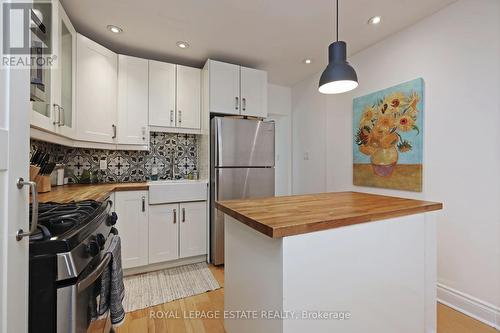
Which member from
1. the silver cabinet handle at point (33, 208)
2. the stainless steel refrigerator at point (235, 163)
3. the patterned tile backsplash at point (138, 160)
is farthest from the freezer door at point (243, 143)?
the silver cabinet handle at point (33, 208)

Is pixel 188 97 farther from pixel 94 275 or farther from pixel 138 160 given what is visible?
pixel 94 275

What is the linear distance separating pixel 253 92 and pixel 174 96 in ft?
3.23

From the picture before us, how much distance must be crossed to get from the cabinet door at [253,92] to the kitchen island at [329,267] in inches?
67.5

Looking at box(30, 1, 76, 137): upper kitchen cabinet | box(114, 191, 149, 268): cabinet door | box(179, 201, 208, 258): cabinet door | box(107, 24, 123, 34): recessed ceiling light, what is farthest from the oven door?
box(107, 24, 123, 34): recessed ceiling light

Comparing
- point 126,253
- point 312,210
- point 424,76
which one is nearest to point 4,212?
point 312,210

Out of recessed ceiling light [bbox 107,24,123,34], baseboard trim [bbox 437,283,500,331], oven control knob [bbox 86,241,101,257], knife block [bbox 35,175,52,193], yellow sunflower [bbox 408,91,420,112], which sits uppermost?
recessed ceiling light [bbox 107,24,123,34]

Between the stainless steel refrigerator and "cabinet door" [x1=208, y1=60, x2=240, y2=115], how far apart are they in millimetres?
214

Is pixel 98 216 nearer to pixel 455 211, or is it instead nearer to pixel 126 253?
pixel 126 253

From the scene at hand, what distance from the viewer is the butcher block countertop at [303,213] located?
93 cm

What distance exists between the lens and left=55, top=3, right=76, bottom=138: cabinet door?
1787 mm

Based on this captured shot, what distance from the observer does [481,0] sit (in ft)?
5.58

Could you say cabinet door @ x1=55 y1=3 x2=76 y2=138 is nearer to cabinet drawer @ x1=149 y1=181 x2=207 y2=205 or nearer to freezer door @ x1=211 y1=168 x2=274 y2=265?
cabinet drawer @ x1=149 y1=181 x2=207 y2=205

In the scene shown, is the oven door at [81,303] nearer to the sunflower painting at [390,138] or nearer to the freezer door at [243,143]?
the freezer door at [243,143]

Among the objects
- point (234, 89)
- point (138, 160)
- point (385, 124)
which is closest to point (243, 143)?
point (234, 89)
